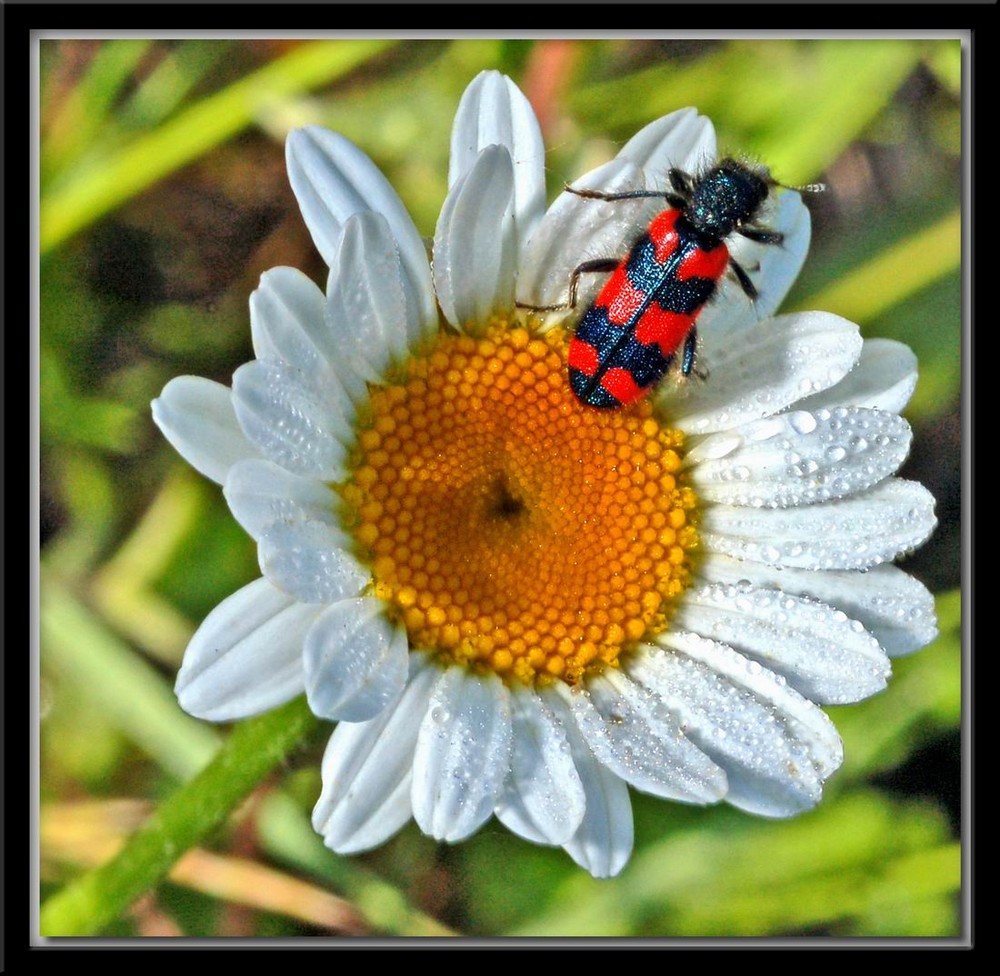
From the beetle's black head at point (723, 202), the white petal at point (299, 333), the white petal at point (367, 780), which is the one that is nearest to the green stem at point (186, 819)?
Answer: the white petal at point (367, 780)

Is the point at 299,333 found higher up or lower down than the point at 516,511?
higher up

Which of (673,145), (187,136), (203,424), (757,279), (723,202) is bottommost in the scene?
(203,424)

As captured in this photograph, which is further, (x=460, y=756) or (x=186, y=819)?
(x=186, y=819)

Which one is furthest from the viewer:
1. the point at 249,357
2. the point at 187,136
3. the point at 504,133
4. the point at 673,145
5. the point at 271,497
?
the point at 249,357

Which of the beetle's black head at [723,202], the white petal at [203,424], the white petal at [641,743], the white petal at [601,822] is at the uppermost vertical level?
the beetle's black head at [723,202]

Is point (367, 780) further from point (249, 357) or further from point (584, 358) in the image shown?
point (249, 357)

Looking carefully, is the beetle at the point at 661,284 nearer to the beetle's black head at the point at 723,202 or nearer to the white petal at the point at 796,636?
the beetle's black head at the point at 723,202

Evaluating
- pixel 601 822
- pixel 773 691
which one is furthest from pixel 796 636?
pixel 601 822
